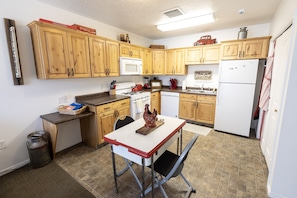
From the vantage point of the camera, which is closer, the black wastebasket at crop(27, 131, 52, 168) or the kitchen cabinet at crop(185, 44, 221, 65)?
the black wastebasket at crop(27, 131, 52, 168)

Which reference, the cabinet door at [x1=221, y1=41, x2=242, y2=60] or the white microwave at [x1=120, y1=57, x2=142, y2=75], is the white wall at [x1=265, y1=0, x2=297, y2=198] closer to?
the cabinet door at [x1=221, y1=41, x2=242, y2=60]

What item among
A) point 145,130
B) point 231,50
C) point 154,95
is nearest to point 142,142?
point 145,130

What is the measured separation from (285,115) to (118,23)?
337 cm

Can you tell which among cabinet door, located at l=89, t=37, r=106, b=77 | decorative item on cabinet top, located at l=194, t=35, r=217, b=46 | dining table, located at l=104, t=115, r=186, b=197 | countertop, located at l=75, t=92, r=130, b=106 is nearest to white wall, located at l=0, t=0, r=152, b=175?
countertop, located at l=75, t=92, r=130, b=106

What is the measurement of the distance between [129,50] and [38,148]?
8.93 feet

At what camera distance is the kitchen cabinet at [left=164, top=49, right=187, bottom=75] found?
4.12 m

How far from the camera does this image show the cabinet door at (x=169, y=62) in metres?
4.28

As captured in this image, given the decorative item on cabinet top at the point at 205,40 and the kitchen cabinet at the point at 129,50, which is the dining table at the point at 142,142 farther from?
the decorative item on cabinet top at the point at 205,40

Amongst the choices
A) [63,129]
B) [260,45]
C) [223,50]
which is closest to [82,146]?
[63,129]

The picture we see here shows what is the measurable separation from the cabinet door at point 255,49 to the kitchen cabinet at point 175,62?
1521 mm

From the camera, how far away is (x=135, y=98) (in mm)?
3426

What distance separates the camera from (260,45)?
9.54 feet

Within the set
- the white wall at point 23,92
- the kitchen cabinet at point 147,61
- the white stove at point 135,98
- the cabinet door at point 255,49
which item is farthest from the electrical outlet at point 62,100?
the cabinet door at point 255,49

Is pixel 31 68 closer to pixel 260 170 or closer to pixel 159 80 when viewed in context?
pixel 159 80
